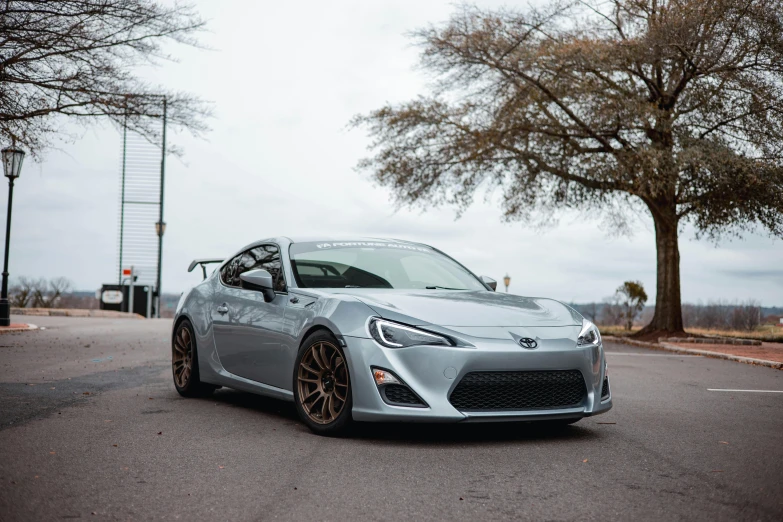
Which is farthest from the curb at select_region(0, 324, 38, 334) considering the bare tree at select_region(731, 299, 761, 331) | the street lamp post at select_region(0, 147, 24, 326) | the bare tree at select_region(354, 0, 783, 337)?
the bare tree at select_region(731, 299, 761, 331)

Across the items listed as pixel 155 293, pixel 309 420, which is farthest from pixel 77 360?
pixel 155 293

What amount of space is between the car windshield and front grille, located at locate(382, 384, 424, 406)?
139 cm

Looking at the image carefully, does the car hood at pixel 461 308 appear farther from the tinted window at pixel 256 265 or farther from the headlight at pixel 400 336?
the tinted window at pixel 256 265

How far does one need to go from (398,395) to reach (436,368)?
30 centimetres

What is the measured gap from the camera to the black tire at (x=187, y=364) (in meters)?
8.02

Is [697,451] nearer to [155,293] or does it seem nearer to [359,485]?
[359,485]

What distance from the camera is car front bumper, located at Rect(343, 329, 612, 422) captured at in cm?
542

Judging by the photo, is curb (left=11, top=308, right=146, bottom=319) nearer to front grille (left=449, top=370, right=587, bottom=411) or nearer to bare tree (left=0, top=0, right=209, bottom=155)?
bare tree (left=0, top=0, right=209, bottom=155)

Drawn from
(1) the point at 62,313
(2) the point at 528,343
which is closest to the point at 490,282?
(2) the point at 528,343

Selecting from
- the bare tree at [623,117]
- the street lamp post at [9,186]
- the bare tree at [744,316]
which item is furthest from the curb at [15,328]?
the bare tree at [744,316]

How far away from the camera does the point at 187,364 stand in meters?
8.17

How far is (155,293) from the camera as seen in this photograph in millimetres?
40688

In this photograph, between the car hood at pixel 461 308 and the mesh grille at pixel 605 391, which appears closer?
the car hood at pixel 461 308

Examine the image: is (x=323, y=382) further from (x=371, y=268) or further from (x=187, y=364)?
(x=187, y=364)
